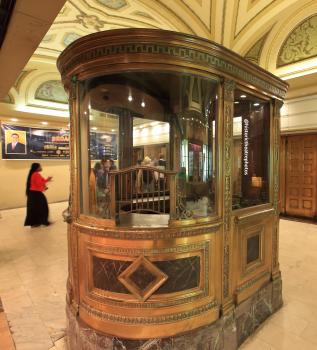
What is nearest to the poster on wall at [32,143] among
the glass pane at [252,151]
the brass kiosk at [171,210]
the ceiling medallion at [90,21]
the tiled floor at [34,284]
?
the tiled floor at [34,284]

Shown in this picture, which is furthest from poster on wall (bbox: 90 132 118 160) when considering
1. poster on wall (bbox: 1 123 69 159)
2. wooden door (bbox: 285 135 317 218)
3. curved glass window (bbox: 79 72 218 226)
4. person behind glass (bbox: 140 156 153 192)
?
poster on wall (bbox: 1 123 69 159)

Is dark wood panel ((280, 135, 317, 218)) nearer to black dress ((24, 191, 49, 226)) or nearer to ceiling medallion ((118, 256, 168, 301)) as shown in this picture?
ceiling medallion ((118, 256, 168, 301))

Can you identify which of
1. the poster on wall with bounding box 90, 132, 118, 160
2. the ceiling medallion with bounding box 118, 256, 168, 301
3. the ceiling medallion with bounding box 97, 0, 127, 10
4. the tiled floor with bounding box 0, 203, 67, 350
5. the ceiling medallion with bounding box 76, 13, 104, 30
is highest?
the ceiling medallion with bounding box 97, 0, 127, 10

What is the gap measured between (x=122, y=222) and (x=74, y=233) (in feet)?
1.36

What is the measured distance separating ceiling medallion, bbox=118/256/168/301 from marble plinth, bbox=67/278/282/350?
0.33 metres

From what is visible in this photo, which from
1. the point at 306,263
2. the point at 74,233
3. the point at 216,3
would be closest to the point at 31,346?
the point at 74,233

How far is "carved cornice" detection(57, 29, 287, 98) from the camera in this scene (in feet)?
4.92

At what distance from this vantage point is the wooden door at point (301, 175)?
588cm

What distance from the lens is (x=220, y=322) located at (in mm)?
1800

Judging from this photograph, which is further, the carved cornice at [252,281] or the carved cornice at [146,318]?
the carved cornice at [252,281]

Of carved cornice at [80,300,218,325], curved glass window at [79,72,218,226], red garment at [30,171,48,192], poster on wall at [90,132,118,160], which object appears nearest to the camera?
carved cornice at [80,300,218,325]

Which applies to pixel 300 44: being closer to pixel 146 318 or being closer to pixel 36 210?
pixel 146 318

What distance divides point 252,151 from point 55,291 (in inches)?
113

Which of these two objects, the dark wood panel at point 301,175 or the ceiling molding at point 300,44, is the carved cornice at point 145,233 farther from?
the dark wood panel at point 301,175
